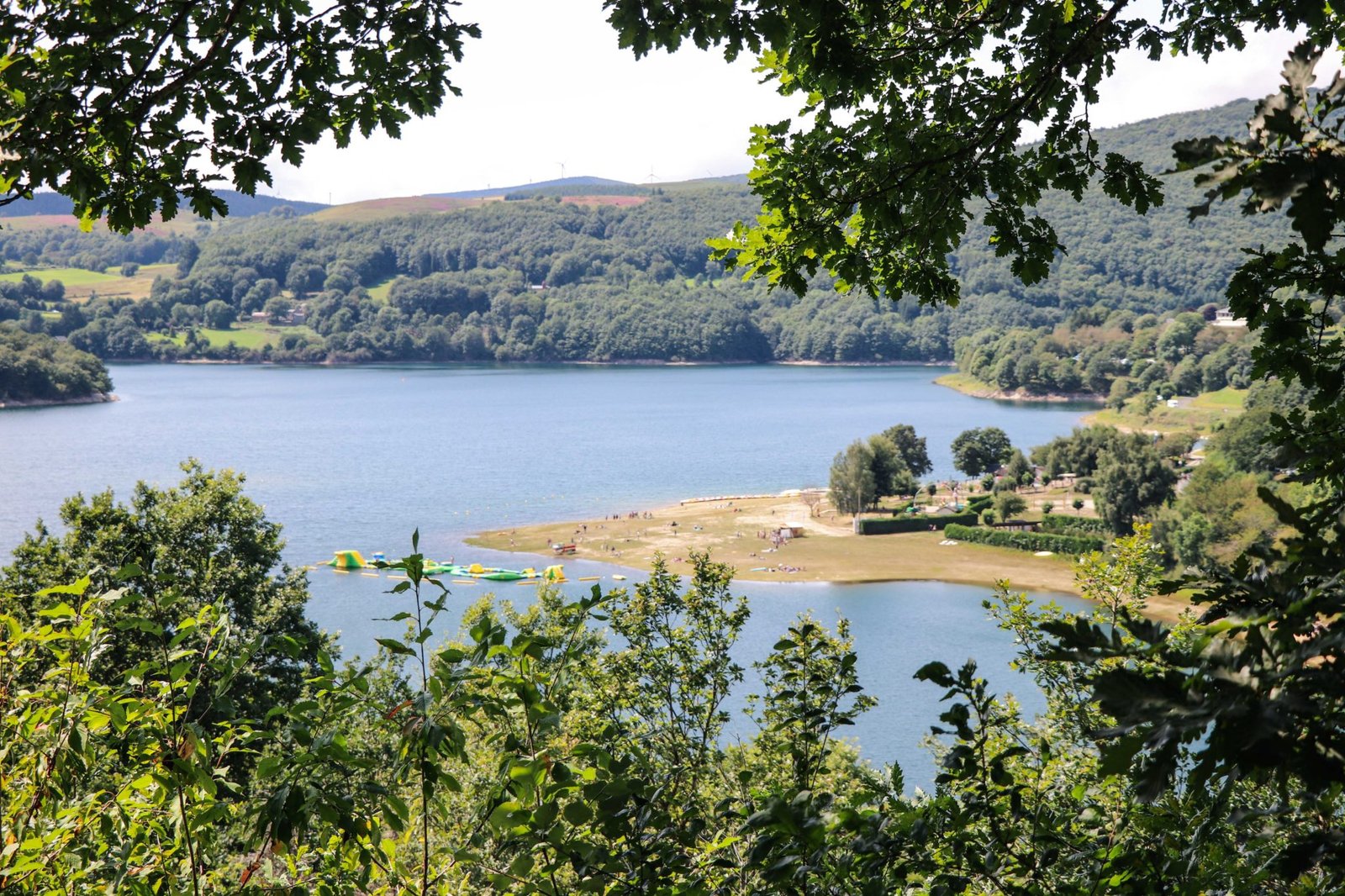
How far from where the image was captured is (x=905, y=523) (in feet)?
176

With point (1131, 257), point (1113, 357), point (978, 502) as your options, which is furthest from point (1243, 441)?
point (1131, 257)

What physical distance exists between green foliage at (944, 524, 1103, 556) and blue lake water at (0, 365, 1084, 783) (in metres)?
7.76

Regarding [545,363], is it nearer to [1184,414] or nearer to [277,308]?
[277,308]

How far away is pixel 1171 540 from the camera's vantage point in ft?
141

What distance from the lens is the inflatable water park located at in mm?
44375

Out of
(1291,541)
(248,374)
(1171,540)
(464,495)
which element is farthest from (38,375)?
(1291,541)

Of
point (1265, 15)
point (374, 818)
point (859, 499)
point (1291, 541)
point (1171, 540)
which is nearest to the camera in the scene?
point (1291, 541)

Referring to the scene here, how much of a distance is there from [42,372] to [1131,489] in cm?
9563

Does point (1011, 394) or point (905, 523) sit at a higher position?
point (1011, 394)

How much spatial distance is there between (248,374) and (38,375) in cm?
4540

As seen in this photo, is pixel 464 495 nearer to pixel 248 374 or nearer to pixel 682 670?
pixel 682 670

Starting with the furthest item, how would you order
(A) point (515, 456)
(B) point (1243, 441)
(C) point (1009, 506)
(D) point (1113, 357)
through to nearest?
1. (D) point (1113, 357)
2. (A) point (515, 456)
3. (B) point (1243, 441)
4. (C) point (1009, 506)

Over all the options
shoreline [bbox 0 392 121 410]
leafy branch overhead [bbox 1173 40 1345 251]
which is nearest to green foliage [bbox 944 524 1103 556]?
leafy branch overhead [bbox 1173 40 1345 251]

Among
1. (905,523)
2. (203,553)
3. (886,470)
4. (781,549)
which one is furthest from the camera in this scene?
(886,470)
